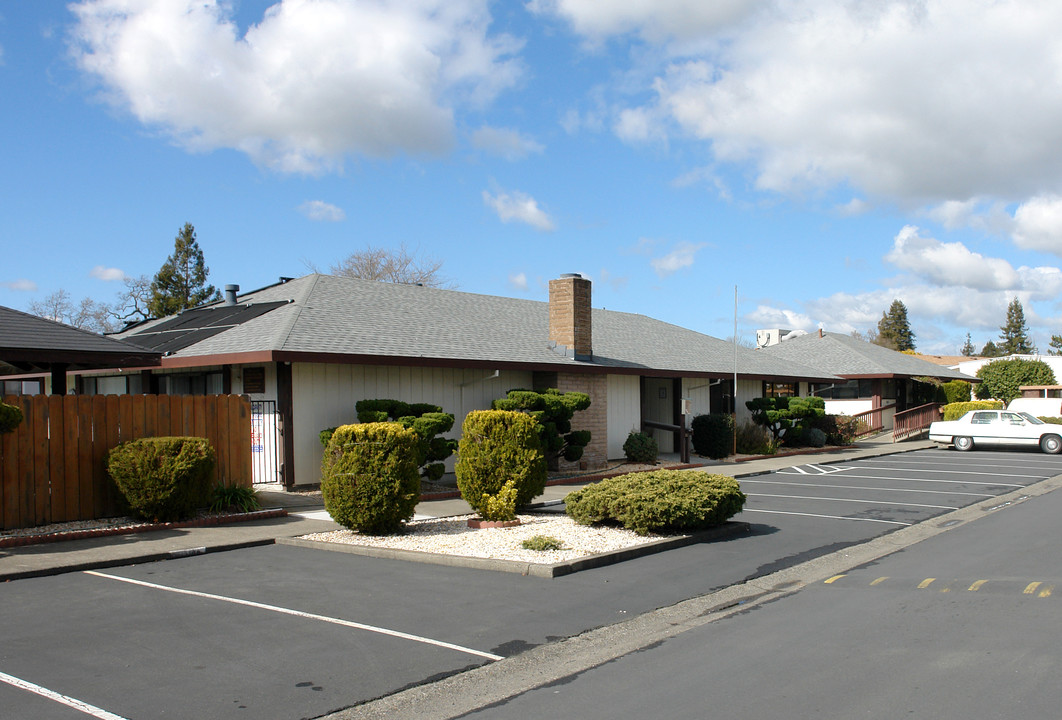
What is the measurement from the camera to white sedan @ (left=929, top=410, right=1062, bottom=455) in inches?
1118

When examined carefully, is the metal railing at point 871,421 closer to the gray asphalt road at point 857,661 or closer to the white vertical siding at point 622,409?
the white vertical siding at point 622,409

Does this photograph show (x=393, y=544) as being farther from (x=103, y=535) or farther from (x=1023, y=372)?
(x=1023, y=372)

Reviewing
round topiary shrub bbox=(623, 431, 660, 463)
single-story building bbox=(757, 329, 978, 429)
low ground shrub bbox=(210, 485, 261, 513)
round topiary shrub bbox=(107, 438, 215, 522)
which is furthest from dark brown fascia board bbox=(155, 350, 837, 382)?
single-story building bbox=(757, 329, 978, 429)

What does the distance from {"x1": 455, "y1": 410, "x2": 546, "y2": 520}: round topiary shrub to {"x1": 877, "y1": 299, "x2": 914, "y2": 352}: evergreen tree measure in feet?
310

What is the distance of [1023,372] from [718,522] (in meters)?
43.7

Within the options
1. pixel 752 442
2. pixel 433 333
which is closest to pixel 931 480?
pixel 752 442

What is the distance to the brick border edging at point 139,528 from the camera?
1084 centimetres

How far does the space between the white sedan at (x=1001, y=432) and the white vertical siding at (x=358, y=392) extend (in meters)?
18.4

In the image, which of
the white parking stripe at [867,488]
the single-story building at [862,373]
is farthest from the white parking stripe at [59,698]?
the single-story building at [862,373]

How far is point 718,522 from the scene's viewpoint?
11.8 m

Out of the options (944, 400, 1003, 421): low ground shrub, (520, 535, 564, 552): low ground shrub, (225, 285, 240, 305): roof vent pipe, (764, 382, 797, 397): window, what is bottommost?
(520, 535, 564, 552): low ground shrub

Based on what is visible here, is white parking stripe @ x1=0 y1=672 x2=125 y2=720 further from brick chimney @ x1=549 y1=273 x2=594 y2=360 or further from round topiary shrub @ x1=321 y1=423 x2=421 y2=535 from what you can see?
brick chimney @ x1=549 y1=273 x2=594 y2=360

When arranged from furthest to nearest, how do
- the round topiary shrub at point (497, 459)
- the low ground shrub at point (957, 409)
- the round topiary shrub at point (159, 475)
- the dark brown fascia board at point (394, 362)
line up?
the low ground shrub at point (957, 409) < the dark brown fascia board at point (394, 362) < the round topiary shrub at point (497, 459) < the round topiary shrub at point (159, 475)

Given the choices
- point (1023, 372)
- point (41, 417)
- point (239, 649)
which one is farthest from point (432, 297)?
point (1023, 372)
